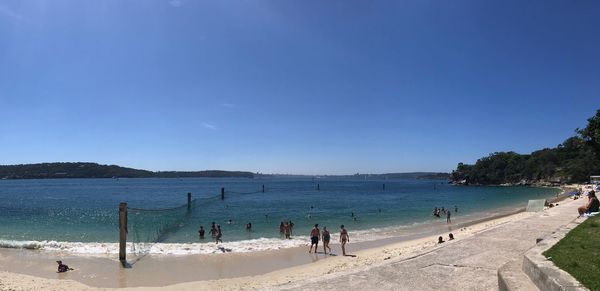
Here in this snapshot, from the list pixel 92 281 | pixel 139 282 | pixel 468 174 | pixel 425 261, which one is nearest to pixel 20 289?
pixel 92 281

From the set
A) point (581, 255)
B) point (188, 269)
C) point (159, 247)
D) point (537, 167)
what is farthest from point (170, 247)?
point (537, 167)

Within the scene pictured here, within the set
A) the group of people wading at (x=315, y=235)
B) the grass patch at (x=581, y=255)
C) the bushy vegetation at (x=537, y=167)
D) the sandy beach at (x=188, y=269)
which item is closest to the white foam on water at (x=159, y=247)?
the sandy beach at (x=188, y=269)

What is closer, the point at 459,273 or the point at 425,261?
the point at 459,273

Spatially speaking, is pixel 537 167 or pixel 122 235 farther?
pixel 537 167

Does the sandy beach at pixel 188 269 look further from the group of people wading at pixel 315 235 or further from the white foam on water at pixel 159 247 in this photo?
the white foam on water at pixel 159 247

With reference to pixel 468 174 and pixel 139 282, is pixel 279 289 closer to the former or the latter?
pixel 139 282

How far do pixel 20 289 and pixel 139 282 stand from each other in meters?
3.66

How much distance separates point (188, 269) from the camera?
1614 cm

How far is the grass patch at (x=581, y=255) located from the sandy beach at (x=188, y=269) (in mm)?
3818

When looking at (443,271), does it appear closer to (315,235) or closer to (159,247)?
(315,235)

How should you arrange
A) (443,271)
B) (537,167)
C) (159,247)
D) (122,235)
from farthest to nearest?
(537,167)
(159,247)
(122,235)
(443,271)

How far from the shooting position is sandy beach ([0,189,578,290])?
13.7 metres

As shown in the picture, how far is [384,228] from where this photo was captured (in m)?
30.8

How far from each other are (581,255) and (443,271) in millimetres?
3010
